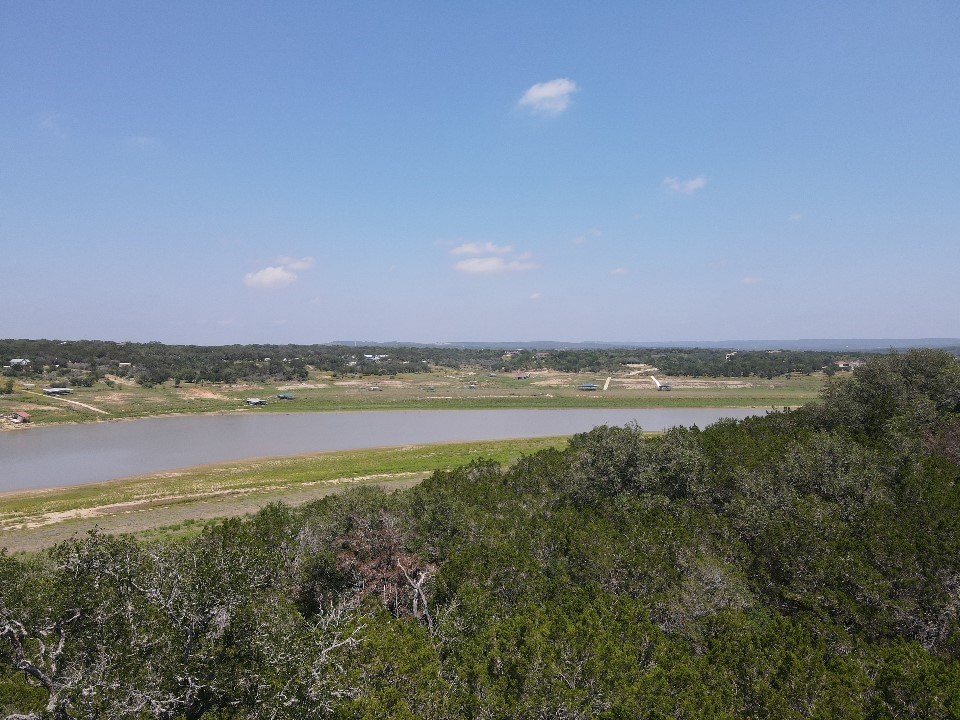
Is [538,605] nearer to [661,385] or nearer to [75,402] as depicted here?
[75,402]

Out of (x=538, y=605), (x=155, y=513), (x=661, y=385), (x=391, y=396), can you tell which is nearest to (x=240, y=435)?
(x=155, y=513)

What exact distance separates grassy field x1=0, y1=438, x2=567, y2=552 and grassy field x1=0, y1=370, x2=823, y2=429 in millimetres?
52883

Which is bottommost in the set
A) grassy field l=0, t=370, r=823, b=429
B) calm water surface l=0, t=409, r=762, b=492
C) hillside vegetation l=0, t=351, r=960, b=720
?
calm water surface l=0, t=409, r=762, b=492

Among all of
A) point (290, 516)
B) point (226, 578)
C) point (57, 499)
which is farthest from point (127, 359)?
point (226, 578)

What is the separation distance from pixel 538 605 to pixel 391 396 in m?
124

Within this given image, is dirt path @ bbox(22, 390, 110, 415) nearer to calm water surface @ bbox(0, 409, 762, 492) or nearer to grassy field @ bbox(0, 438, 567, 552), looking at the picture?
calm water surface @ bbox(0, 409, 762, 492)

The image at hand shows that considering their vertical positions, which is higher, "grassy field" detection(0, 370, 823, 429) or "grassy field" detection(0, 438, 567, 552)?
"grassy field" detection(0, 370, 823, 429)

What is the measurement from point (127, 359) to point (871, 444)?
184 m

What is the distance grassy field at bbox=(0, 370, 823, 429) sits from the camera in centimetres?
10950

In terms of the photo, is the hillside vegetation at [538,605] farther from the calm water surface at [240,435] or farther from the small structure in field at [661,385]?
the small structure in field at [661,385]

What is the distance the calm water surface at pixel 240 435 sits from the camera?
2650 inches

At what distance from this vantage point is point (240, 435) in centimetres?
9062

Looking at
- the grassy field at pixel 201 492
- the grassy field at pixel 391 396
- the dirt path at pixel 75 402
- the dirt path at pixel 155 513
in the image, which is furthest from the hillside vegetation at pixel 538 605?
the dirt path at pixel 75 402

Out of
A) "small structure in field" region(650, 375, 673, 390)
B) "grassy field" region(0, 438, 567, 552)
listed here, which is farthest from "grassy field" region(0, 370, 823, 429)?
"grassy field" region(0, 438, 567, 552)
